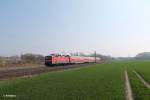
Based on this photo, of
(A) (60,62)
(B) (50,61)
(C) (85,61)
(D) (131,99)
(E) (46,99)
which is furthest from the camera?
(C) (85,61)

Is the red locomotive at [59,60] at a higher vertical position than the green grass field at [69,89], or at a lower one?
higher

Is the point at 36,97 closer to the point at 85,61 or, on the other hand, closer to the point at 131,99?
the point at 131,99

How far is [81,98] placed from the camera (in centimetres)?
1659

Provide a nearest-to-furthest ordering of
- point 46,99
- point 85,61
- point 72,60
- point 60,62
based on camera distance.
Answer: point 46,99 < point 60,62 < point 72,60 < point 85,61

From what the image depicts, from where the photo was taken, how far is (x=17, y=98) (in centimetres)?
1644

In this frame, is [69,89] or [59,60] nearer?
[69,89]

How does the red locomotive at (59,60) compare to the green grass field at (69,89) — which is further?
the red locomotive at (59,60)

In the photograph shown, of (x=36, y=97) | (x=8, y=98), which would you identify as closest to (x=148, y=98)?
(x=36, y=97)

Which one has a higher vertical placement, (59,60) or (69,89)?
(59,60)

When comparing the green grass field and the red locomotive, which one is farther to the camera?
the red locomotive

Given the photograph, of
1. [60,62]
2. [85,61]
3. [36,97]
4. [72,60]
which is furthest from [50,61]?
[36,97]

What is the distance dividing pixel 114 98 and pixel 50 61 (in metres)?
65.5

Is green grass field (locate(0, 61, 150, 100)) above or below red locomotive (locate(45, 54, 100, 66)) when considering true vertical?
below

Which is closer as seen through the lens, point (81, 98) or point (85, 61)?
point (81, 98)
